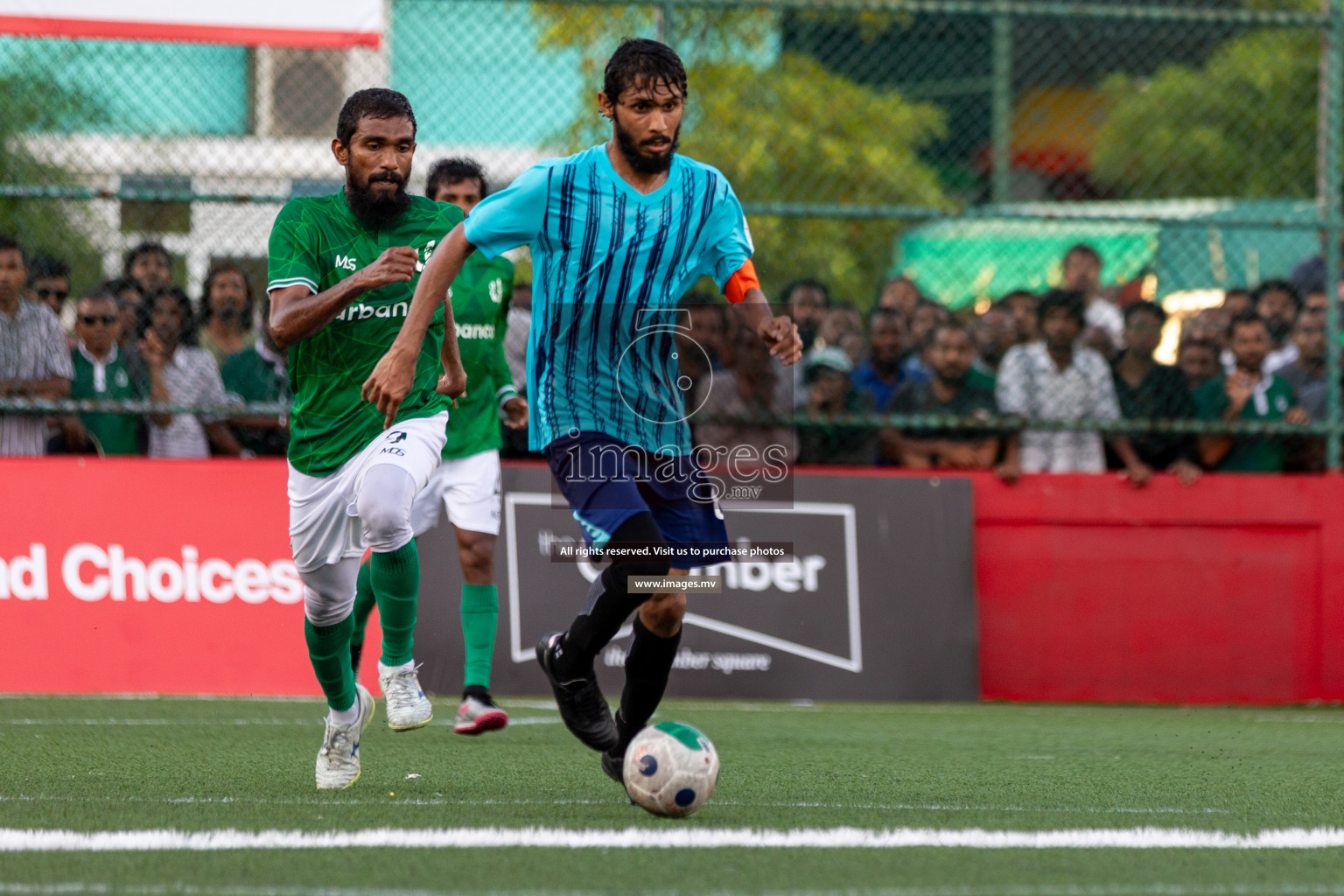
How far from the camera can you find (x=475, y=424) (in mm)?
7121

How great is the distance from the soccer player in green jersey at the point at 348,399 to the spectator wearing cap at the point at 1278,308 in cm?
555

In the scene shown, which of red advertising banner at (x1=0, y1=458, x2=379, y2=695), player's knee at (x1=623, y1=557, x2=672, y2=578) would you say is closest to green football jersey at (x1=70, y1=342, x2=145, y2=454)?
red advertising banner at (x1=0, y1=458, x2=379, y2=695)

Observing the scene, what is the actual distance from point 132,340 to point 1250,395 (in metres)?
6.16

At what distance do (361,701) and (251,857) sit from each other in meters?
1.53

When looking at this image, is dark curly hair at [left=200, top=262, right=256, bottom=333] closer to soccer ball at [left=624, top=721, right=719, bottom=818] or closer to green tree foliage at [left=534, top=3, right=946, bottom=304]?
green tree foliage at [left=534, top=3, right=946, bottom=304]

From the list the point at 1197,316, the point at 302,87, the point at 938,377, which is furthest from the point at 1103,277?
the point at 302,87

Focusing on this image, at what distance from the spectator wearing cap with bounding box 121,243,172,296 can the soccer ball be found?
16.7 feet

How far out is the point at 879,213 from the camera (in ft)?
29.0

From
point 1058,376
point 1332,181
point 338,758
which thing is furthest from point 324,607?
point 1332,181

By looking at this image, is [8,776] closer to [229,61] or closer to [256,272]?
[256,272]

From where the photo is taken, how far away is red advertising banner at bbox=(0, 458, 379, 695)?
27.4 ft

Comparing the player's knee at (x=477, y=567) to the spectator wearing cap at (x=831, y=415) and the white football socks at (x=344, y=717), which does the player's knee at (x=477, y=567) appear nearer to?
the white football socks at (x=344, y=717)

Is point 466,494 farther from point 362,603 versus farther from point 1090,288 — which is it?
point 1090,288

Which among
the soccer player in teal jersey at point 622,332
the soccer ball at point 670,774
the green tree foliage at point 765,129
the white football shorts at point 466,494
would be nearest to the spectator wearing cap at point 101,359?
the white football shorts at point 466,494
